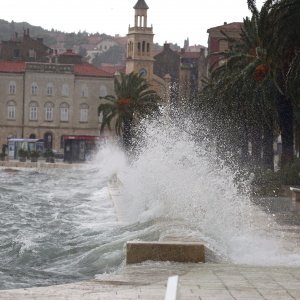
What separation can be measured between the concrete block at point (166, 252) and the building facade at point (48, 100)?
302 feet

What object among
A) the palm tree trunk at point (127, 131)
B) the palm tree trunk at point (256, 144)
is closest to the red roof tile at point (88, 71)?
the palm tree trunk at point (127, 131)

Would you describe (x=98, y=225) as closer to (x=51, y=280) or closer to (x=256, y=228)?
(x=256, y=228)

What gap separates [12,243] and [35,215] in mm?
9041

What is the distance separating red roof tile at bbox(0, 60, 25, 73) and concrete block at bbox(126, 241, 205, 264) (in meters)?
93.4

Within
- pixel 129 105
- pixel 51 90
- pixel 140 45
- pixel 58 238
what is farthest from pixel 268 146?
pixel 140 45

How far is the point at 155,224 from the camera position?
17172mm

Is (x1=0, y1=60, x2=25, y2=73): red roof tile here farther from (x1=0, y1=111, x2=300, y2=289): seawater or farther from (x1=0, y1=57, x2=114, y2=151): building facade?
(x1=0, y1=111, x2=300, y2=289): seawater

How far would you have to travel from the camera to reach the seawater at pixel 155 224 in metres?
13.3

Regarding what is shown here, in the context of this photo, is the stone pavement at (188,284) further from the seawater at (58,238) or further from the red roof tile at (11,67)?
the red roof tile at (11,67)

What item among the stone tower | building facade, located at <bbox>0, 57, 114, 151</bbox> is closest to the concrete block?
building facade, located at <bbox>0, 57, 114, 151</bbox>

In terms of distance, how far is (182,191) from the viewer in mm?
20109

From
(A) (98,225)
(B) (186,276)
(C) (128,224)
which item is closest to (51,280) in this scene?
(B) (186,276)

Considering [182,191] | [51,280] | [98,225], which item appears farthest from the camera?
[98,225]

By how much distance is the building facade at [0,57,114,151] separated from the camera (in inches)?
4085
